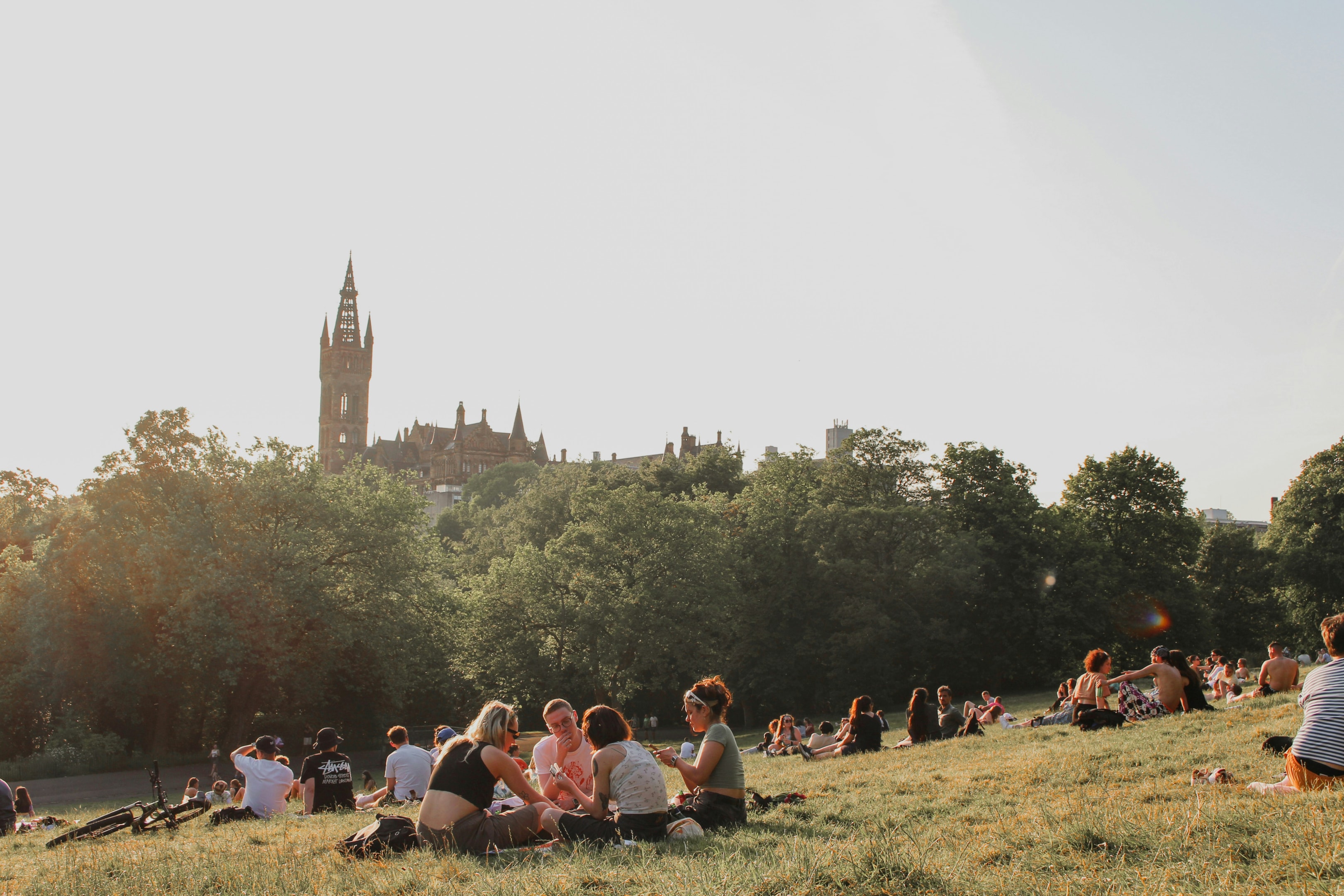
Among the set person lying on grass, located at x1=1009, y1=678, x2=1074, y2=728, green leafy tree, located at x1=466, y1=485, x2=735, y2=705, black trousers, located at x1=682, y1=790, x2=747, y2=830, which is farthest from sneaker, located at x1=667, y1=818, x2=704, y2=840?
green leafy tree, located at x1=466, y1=485, x2=735, y2=705

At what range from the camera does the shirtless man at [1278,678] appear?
639 inches

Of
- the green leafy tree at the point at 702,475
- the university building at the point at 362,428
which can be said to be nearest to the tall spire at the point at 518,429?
the university building at the point at 362,428

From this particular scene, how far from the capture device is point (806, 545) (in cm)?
4856

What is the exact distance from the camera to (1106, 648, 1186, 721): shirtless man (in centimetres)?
1476

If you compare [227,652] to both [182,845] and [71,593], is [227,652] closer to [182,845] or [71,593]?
[71,593]

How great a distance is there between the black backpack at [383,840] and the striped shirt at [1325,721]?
6.87m

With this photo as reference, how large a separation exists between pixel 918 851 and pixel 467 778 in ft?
11.8

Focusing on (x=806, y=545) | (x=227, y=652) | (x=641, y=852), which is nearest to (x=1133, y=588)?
(x=806, y=545)

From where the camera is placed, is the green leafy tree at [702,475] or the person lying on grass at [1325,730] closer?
the person lying on grass at [1325,730]

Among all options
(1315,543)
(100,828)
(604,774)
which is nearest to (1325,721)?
(604,774)

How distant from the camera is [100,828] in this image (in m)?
11.4

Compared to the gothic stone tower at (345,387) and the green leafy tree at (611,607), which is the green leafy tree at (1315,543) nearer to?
the green leafy tree at (611,607)

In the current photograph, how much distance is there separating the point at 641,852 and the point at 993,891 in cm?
272

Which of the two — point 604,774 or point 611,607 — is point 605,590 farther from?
point 604,774
